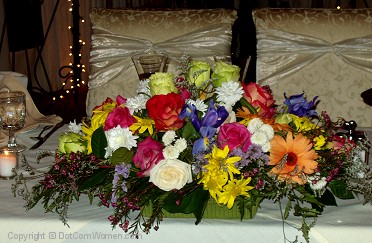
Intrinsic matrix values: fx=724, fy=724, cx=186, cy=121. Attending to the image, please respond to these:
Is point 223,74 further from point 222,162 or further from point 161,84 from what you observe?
point 222,162

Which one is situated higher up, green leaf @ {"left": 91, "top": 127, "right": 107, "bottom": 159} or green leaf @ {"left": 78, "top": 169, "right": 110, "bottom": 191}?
green leaf @ {"left": 91, "top": 127, "right": 107, "bottom": 159}

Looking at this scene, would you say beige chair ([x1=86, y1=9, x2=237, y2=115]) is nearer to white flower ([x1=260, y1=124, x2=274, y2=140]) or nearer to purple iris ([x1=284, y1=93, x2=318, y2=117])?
purple iris ([x1=284, y1=93, x2=318, y2=117])

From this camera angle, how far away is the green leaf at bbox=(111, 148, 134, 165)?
4.65ft

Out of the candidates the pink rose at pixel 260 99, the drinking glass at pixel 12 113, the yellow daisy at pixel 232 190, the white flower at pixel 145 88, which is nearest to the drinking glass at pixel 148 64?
the white flower at pixel 145 88

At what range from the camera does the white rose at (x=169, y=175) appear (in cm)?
136

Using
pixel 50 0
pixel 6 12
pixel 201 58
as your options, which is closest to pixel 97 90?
pixel 201 58

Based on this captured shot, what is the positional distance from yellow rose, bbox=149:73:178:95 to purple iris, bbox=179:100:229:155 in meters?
0.08

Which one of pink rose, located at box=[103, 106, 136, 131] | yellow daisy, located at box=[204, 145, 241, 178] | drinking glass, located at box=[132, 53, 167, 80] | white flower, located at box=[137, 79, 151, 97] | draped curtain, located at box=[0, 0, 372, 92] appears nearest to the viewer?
yellow daisy, located at box=[204, 145, 241, 178]

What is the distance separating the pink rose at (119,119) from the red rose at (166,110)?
0.06m

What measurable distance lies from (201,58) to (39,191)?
1274 mm

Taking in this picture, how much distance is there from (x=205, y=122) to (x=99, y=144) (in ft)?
0.76

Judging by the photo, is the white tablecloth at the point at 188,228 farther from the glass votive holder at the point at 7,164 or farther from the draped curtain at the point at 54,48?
the draped curtain at the point at 54,48

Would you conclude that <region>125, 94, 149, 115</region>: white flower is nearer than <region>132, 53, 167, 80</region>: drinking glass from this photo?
Yes

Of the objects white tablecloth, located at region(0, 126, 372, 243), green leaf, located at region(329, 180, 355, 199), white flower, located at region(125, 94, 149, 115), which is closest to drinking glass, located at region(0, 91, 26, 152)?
white tablecloth, located at region(0, 126, 372, 243)
